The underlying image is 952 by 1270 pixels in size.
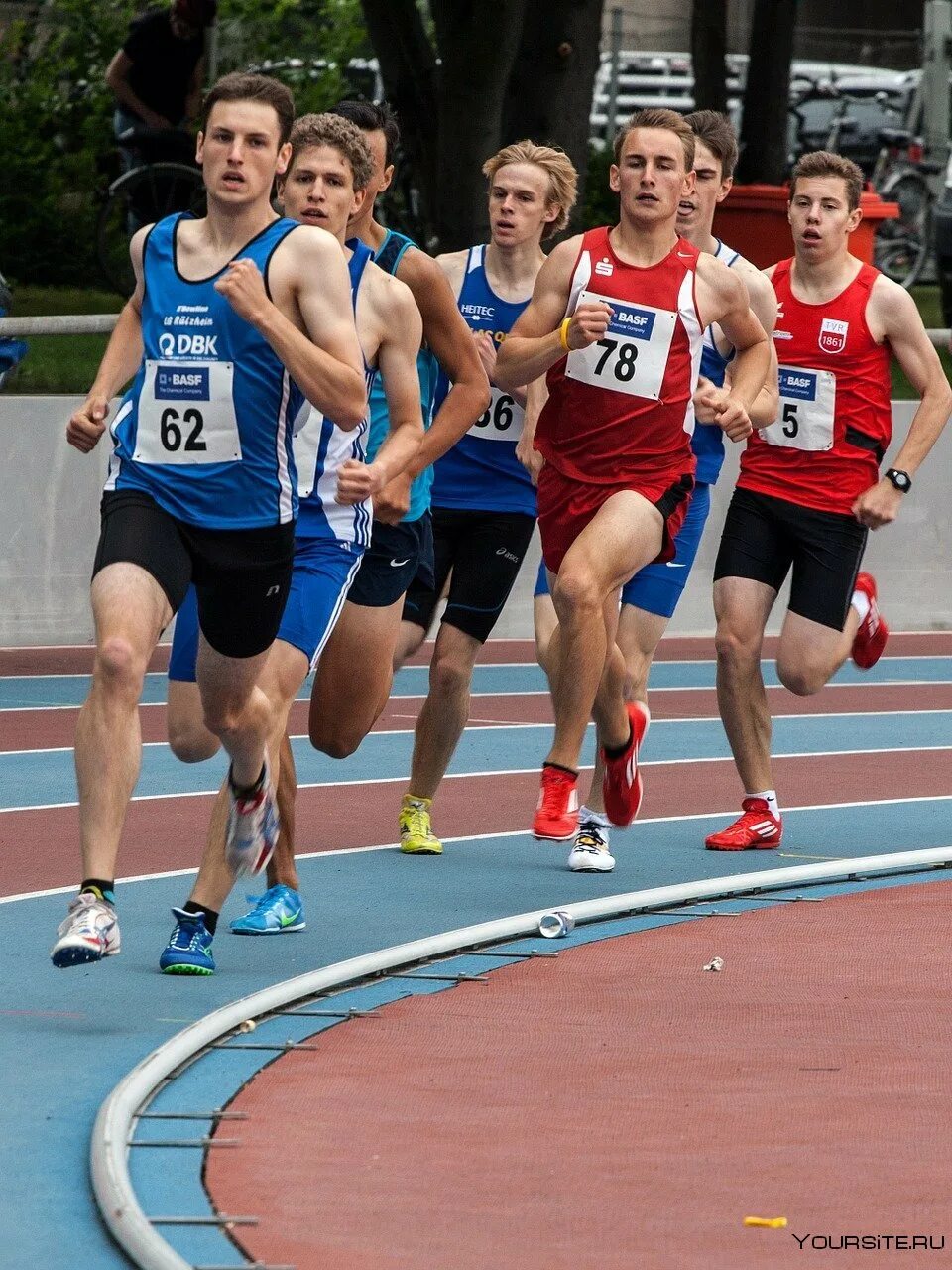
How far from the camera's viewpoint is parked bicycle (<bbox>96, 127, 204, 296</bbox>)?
56.7 ft

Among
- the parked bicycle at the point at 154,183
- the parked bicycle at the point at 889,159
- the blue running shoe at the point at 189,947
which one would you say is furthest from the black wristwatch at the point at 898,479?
the parked bicycle at the point at 889,159

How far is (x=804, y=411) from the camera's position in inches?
361

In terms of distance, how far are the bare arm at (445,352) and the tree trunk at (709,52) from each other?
16.5m

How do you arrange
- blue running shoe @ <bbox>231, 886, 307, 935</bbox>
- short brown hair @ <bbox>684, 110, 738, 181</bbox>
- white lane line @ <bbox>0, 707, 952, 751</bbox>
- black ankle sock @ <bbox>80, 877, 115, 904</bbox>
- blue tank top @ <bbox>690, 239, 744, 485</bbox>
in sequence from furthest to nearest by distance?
white lane line @ <bbox>0, 707, 952, 751</bbox>, short brown hair @ <bbox>684, 110, 738, 181</bbox>, blue tank top @ <bbox>690, 239, 744, 485</bbox>, blue running shoe @ <bbox>231, 886, 307, 935</bbox>, black ankle sock @ <bbox>80, 877, 115, 904</bbox>

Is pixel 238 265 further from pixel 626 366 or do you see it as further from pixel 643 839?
pixel 643 839

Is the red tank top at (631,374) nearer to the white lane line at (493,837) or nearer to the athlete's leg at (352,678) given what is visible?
the athlete's leg at (352,678)

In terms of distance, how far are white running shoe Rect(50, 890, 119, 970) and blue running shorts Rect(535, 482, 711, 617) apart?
3.57 m

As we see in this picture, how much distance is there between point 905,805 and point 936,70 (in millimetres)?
17497

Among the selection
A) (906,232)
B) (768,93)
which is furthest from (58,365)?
(906,232)

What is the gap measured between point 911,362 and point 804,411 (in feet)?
1.35

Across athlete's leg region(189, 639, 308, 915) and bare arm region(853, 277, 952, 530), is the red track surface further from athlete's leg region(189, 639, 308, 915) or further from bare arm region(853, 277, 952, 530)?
bare arm region(853, 277, 952, 530)

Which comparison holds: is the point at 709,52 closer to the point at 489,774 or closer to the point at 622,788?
the point at 489,774

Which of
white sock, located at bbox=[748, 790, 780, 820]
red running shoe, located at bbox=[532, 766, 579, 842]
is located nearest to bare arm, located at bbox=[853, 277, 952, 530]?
white sock, located at bbox=[748, 790, 780, 820]

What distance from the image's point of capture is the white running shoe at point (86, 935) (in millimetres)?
5781
